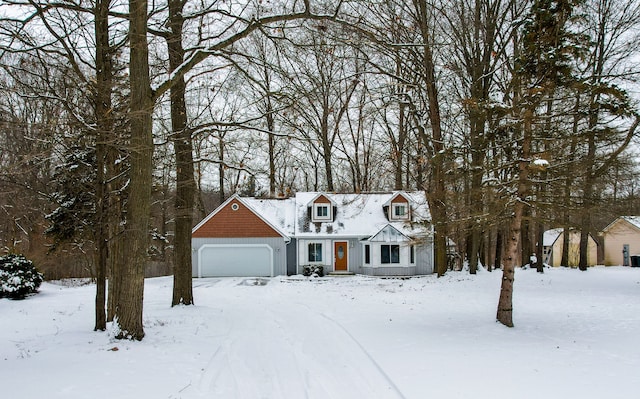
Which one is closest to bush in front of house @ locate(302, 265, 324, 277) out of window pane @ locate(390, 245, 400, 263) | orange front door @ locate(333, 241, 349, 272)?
orange front door @ locate(333, 241, 349, 272)

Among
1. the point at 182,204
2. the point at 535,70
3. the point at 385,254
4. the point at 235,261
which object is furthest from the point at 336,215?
the point at 535,70

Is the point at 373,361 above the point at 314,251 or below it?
below

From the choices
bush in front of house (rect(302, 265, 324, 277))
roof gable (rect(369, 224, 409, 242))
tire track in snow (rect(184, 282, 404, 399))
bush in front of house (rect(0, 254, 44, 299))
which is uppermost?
roof gable (rect(369, 224, 409, 242))

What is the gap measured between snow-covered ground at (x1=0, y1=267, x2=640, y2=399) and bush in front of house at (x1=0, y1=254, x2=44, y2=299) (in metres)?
2.71

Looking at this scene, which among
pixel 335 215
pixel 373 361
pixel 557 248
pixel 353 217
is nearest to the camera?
pixel 373 361

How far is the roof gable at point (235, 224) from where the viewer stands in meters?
26.0

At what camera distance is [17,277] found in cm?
1597

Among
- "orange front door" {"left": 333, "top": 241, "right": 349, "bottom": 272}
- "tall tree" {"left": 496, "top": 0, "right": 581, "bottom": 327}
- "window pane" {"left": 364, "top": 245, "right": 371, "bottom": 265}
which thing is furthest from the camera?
"orange front door" {"left": 333, "top": 241, "right": 349, "bottom": 272}

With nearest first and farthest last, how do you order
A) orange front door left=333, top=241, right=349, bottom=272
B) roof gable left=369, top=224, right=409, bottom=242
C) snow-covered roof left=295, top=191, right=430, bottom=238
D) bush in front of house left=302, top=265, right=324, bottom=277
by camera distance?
roof gable left=369, top=224, right=409, bottom=242 < bush in front of house left=302, top=265, right=324, bottom=277 < snow-covered roof left=295, top=191, right=430, bottom=238 < orange front door left=333, top=241, right=349, bottom=272

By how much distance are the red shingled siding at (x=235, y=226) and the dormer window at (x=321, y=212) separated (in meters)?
2.81

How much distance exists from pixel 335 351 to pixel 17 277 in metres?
13.8

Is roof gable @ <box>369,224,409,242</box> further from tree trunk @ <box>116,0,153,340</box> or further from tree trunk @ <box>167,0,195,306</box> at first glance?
tree trunk @ <box>116,0,153,340</box>

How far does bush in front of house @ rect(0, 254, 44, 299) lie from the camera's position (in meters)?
15.8

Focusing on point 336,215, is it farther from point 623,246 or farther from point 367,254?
Result: point 623,246
